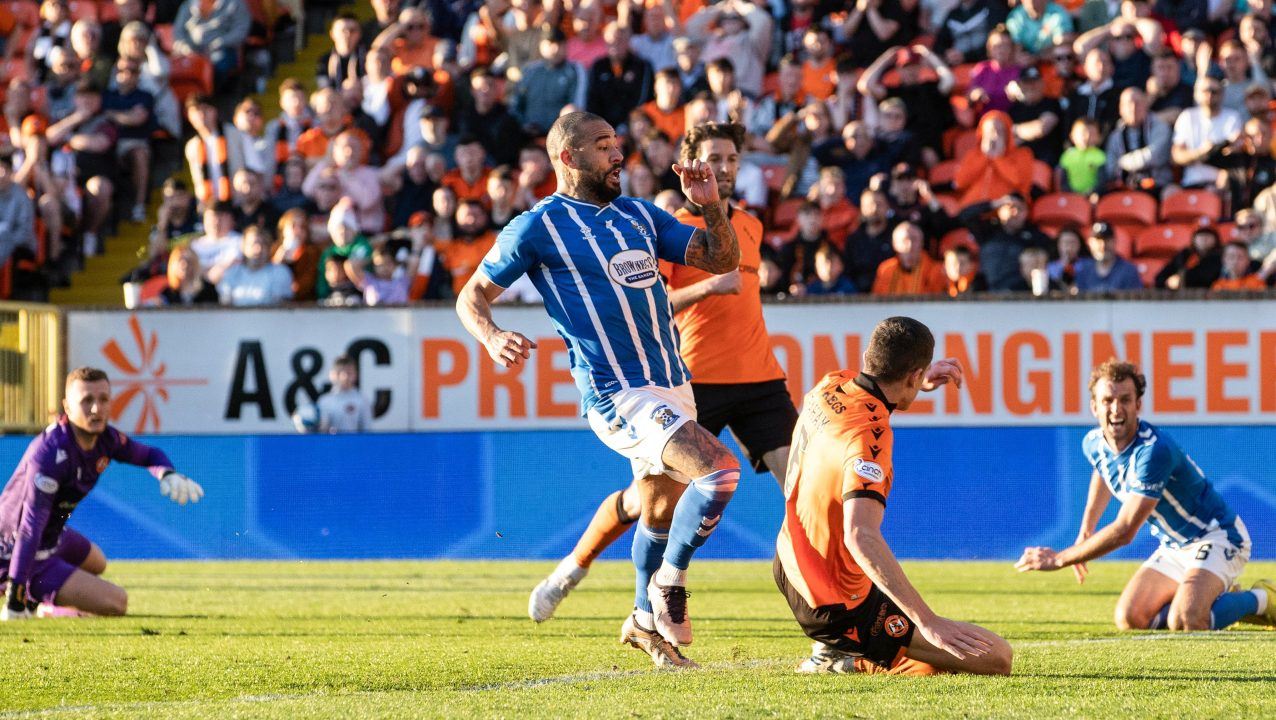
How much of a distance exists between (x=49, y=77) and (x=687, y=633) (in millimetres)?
14944

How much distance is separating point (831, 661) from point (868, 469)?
92 cm

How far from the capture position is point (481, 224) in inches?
613

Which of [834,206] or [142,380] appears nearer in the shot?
[142,380]

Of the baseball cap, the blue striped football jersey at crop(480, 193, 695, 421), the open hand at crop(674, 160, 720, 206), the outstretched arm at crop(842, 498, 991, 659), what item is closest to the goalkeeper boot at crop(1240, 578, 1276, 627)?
the outstretched arm at crop(842, 498, 991, 659)

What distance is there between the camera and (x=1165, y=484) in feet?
26.8

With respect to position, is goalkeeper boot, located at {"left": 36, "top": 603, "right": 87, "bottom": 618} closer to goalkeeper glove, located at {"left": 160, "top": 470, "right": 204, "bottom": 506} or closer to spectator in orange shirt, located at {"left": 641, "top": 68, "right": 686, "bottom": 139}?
goalkeeper glove, located at {"left": 160, "top": 470, "right": 204, "bottom": 506}

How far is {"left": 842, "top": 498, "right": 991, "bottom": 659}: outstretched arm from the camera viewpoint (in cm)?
536

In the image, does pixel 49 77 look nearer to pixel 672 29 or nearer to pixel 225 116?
pixel 225 116

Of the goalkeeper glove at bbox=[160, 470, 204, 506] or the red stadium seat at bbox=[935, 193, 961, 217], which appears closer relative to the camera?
the goalkeeper glove at bbox=[160, 470, 204, 506]

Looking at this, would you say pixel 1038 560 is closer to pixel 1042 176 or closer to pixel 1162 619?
pixel 1162 619

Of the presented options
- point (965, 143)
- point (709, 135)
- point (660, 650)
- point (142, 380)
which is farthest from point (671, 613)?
point (965, 143)

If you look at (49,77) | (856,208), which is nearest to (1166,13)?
(856,208)

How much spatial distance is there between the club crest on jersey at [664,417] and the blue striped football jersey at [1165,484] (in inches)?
104

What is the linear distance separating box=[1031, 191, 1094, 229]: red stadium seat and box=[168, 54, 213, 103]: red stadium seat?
927 cm
